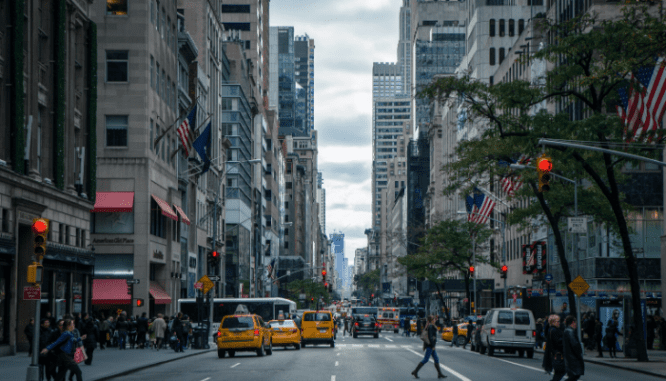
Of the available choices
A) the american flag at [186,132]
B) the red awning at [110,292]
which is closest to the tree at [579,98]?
the american flag at [186,132]

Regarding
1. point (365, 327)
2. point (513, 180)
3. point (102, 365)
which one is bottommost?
point (365, 327)

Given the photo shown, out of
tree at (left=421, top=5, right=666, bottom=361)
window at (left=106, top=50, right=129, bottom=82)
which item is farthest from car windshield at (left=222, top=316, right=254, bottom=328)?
window at (left=106, top=50, right=129, bottom=82)

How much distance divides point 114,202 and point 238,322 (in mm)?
20334

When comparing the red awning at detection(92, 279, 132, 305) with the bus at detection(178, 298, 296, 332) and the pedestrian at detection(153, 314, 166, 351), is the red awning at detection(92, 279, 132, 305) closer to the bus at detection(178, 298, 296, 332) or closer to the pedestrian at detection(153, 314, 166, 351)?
the pedestrian at detection(153, 314, 166, 351)

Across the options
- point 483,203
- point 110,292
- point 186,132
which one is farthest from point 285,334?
point 483,203

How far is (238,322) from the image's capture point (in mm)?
36156

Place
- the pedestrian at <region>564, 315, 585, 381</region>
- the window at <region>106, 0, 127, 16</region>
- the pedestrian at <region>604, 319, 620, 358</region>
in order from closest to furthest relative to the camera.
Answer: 1. the pedestrian at <region>564, 315, 585, 381</region>
2. the pedestrian at <region>604, 319, 620, 358</region>
3. the window at <region>106, 0, 127, 16</region>

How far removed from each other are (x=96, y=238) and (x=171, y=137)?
11193 mm

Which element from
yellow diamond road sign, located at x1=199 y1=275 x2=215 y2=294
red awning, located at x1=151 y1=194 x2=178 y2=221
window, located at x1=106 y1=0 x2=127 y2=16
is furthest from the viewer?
red awning, located at x1=151 y1=194 x2=178 y2=221

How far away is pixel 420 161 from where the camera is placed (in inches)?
7116

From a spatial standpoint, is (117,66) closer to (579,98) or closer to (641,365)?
(579,98)

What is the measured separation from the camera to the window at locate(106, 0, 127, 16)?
55.8m

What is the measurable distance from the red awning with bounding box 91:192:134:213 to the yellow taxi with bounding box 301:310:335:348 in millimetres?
12988

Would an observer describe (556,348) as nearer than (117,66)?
Yes
